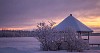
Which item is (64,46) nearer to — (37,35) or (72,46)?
(72,46)

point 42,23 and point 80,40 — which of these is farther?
point 42,23

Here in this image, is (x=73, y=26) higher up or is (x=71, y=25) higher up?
(x=71, y=25)

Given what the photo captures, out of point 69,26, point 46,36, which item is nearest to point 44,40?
point 46,36

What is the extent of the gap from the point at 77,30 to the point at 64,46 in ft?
7.51

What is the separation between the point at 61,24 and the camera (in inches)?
1462

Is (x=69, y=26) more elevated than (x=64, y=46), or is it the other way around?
(x=69, y=26)

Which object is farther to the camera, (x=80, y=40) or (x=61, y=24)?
(x=61, y=24)

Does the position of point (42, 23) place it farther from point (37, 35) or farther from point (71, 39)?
point (71, 39)

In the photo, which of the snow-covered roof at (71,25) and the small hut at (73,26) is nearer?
the small hut at (73,26)

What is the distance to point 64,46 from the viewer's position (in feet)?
118

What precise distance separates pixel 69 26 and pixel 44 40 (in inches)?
125

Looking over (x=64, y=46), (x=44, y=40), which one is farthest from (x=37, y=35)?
(x=64, y=46)

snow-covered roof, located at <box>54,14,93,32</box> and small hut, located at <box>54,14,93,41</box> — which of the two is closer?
small hut, located at <box>54,14,93,41</box>

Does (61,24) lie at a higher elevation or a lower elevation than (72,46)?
higher
